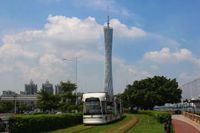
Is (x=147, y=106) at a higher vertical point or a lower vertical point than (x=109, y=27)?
lower

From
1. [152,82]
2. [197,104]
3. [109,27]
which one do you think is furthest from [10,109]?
[197,104]

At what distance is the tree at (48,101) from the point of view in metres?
81.8

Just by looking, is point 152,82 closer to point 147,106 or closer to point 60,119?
point 147,106

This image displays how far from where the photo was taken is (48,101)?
8256cm

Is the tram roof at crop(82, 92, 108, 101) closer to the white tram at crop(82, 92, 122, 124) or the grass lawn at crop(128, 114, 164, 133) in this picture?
the white tram at crop(82, 92, 122, 124)

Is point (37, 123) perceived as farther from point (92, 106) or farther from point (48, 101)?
point (48, 101)

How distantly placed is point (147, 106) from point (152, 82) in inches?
262

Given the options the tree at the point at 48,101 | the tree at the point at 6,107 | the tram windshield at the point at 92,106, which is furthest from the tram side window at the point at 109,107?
the tree at the point at 6,107

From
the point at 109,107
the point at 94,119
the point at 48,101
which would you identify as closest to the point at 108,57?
the point at 48,101

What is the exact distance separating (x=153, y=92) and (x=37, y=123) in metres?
80.0

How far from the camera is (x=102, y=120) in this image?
1678 inches

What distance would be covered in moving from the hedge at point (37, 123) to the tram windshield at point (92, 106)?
2092mm

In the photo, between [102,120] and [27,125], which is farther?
[102,120]

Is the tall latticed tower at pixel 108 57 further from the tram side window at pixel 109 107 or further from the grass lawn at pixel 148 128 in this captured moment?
the grass lawn at pixel 148 128
